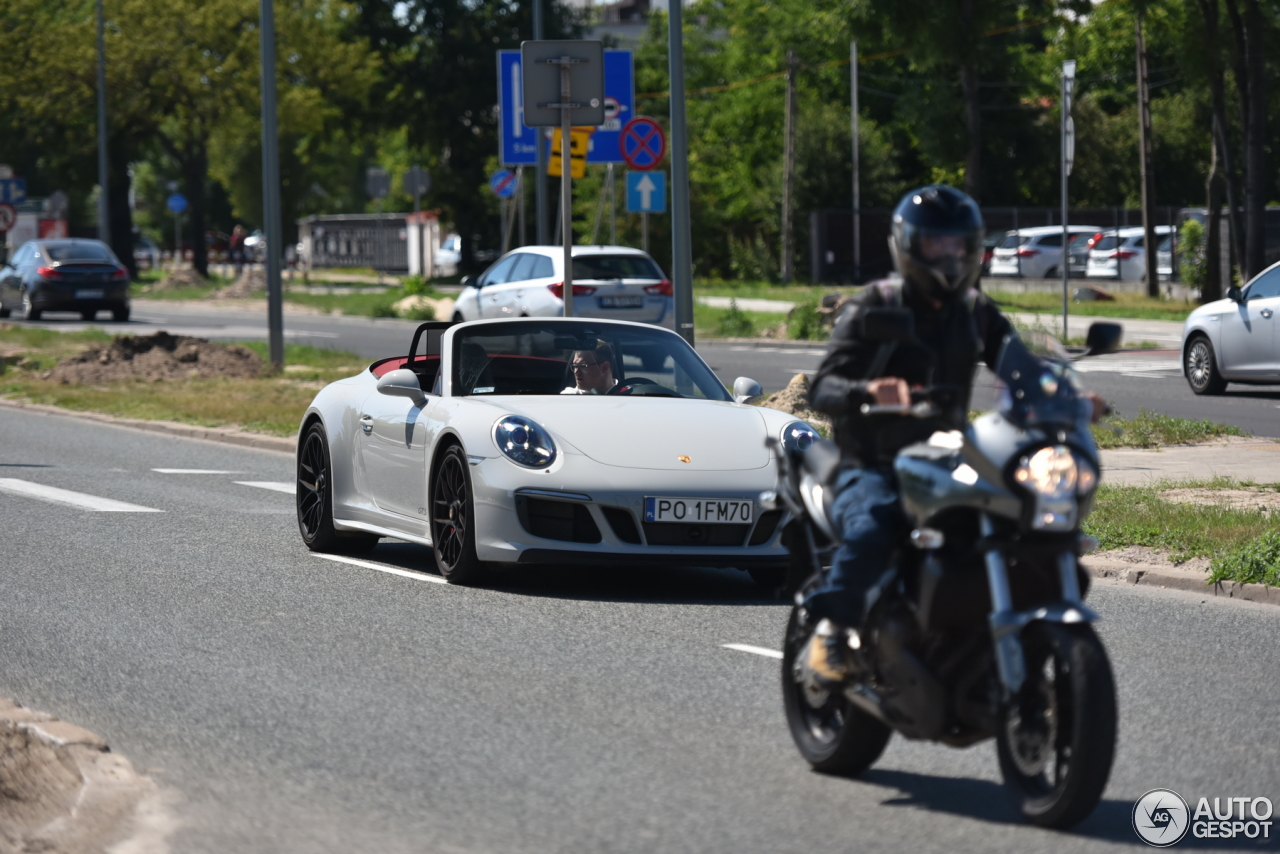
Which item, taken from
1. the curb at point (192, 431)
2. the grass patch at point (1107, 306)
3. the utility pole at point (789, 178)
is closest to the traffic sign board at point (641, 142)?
the curb at point (192, 431)

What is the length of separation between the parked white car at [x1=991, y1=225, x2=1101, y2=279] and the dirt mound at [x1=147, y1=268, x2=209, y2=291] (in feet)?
78.0

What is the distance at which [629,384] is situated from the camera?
9.95m

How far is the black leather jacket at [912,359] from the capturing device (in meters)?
5.18

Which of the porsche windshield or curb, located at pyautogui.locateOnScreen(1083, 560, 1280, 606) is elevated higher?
the porsche windshield

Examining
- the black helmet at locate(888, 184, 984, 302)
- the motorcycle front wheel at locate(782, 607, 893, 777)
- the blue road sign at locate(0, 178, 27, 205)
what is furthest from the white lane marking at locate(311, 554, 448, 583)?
the blue road sign at locate(0, 178, 27, 205)

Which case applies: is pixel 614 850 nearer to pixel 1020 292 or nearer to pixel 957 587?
pixel 957 587

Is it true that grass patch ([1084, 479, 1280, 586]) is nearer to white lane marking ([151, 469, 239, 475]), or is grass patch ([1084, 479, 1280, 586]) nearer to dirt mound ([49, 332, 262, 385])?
white lane marking ([151, 469, 239, 475])

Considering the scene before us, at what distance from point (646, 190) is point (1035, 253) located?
28956 mm

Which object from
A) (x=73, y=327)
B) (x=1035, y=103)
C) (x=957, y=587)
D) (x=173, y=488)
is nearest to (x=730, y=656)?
(x=957, y=587)

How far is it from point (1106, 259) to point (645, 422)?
4207cm

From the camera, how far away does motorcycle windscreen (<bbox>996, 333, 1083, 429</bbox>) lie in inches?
185

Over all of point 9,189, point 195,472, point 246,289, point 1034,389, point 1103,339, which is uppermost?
point 9,189

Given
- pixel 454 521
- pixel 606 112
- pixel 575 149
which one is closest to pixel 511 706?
pixel 454 521

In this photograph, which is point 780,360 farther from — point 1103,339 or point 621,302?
point 1103,339
